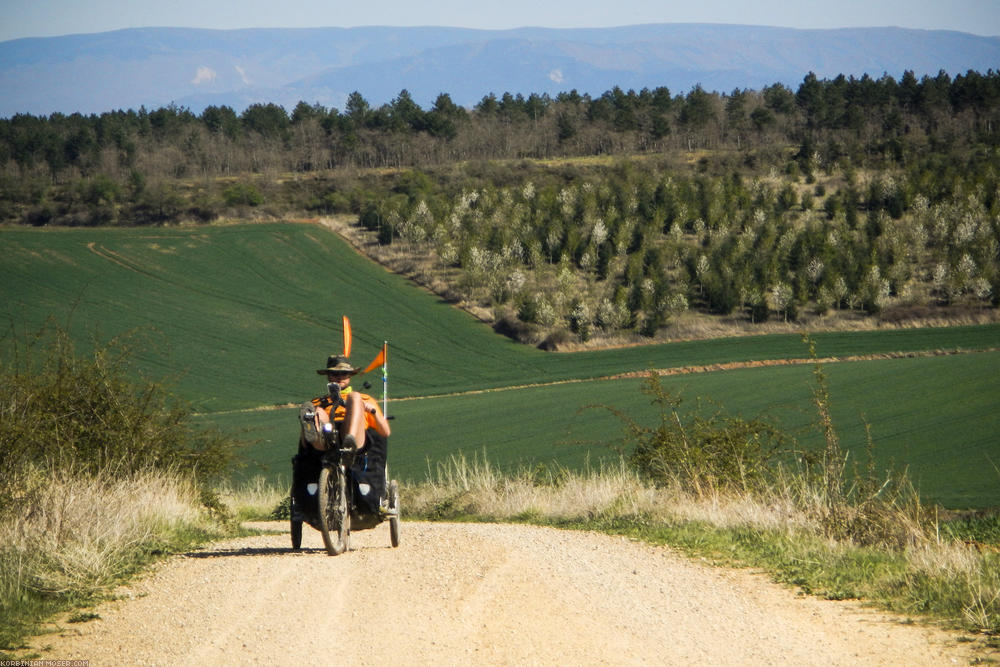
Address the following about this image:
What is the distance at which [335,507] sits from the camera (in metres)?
10.3

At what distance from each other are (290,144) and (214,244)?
4829 centimetres

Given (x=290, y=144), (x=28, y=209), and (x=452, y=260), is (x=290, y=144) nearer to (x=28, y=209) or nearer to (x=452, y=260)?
(x=28, y=209)

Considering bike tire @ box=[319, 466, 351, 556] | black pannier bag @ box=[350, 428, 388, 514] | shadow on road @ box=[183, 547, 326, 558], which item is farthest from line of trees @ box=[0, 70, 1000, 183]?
bike tire @ box=[319, 466, 351, 556]

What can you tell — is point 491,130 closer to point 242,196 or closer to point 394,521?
Result: point 242,196

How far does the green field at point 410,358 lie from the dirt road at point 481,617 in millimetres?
12798

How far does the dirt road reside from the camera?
670 cm

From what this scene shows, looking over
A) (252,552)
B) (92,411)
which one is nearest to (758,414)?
(92,411)

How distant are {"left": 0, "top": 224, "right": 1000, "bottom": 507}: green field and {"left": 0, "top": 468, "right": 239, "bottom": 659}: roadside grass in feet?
39.0

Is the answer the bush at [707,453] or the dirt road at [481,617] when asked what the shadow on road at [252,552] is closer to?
the dirt road at [481,617]

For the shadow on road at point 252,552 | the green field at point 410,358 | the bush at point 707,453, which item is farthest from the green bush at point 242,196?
the shadow on road at point 252,552

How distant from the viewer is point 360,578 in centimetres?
867

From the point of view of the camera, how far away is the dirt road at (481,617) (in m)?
6.70

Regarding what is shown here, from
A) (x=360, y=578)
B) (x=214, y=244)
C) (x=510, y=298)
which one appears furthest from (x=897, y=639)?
(x=214, y=244)

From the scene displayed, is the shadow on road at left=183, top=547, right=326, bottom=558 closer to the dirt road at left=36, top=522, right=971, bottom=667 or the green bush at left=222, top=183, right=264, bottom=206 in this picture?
the dirt road at left=36, top=522, right=971, bottom=667
